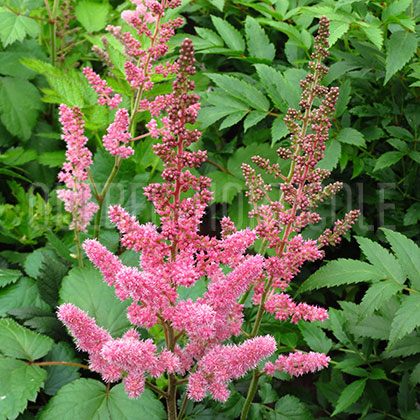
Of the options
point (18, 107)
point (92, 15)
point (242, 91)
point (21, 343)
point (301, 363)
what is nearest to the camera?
point (301, 363)

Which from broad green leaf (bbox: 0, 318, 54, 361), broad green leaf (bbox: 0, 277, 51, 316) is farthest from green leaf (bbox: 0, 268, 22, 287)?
broad green leaf (bbox: 0, 318, 54, 361)

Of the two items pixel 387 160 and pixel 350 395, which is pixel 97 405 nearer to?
pixel 350 395

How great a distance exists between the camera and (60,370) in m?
1.47

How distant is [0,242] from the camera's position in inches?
85.1

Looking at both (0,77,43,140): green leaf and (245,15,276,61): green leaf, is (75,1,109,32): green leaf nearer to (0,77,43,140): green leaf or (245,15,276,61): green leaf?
(0,77,43,140): green leaf

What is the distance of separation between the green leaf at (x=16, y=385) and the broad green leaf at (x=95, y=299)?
0.20 meters

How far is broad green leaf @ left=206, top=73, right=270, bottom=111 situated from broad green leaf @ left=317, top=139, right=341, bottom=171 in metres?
0.29

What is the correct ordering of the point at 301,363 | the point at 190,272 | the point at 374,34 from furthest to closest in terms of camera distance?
1. the point at 374,34
2. the point at 301,363
3. the point at 190,272

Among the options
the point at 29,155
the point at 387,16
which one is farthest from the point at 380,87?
the point at 29,155

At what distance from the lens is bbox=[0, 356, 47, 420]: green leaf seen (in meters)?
1.23

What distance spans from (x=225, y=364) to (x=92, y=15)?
2.10 meters

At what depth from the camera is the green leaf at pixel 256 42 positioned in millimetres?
2156

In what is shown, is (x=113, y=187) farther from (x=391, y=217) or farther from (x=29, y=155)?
(x=391, y=217)

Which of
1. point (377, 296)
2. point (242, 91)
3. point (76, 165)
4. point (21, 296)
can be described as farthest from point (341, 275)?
point (21, 296)
